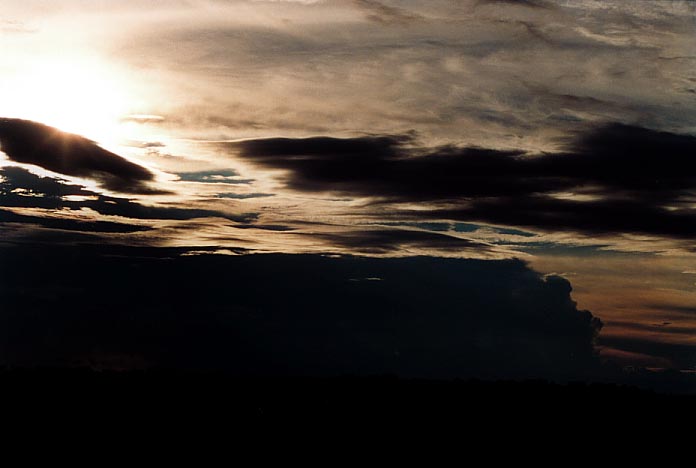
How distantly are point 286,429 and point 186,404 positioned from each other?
328 inches

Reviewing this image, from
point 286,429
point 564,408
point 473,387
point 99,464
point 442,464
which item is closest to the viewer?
point 99,464

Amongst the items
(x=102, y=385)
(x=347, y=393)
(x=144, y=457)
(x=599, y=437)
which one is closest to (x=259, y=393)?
(x=347, y=393)

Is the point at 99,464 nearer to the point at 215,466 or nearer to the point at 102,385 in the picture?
the point at 215,466

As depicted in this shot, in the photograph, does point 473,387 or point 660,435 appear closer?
point 660,435

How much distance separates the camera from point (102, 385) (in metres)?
54.6

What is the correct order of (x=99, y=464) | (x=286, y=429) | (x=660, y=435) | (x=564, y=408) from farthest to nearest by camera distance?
(x=564, y=408)
(x=660, y=435)
(x=286, y=429)
(x=99, y=464)

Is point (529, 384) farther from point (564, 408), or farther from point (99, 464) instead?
point (99, 464)

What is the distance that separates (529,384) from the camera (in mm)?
65688

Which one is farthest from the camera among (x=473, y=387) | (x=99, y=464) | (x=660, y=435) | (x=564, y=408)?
(x=473, y=387)

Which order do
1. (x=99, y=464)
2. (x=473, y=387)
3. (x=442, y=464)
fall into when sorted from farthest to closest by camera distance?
(x=473, y=387), (x=442, y=464), (x=99, y=464)

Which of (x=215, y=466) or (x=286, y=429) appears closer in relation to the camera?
(x=215, y=466)

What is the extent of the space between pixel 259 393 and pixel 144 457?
54.6 feet

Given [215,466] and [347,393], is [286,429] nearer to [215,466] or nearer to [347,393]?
[215,466]

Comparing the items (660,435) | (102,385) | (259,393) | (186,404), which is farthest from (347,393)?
(660,435)
